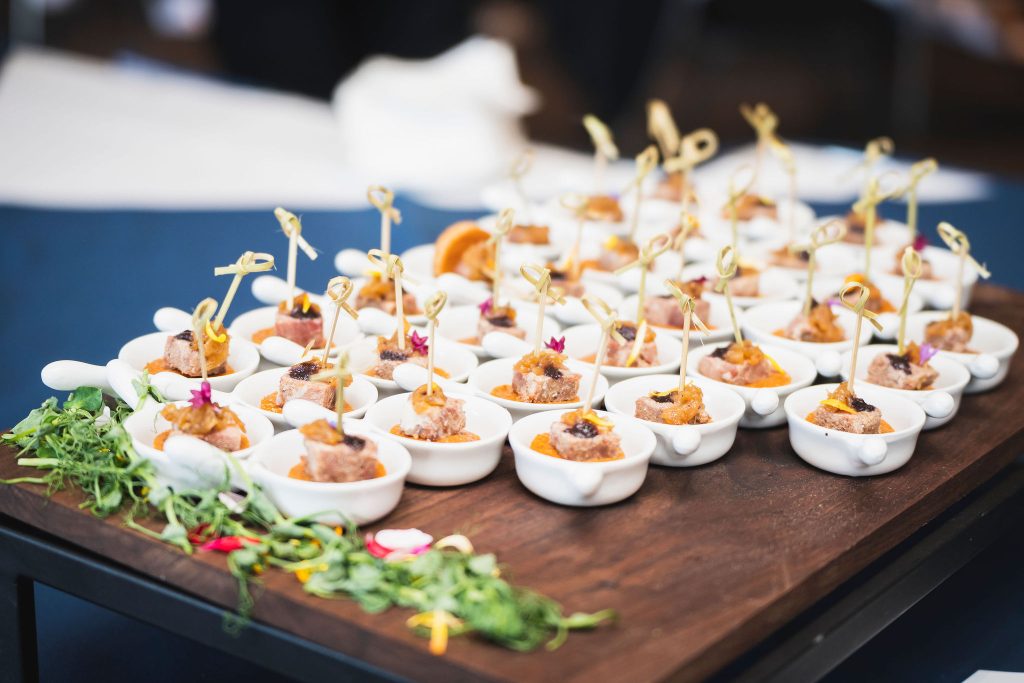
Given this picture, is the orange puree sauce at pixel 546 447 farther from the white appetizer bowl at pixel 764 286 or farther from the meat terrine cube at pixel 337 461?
the white appetizer bowl at pixel 764 286

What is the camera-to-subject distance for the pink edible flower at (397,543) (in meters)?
2.18

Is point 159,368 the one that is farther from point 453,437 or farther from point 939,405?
point 939,405

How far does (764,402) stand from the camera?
2.80 metres

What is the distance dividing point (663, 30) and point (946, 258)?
5420 mm

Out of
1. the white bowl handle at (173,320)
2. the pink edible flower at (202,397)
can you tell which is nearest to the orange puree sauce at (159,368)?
the white bowl handle at (173,320)

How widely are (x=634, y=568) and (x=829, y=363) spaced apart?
1059mm

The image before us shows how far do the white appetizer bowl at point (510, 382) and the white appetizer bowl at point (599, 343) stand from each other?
34 mm

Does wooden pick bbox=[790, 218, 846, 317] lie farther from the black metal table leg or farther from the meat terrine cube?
the black metal table leg

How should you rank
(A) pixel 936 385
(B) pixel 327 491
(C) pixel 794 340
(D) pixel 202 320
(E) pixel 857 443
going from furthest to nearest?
(C) pixel 794 340
(A) pixel 936 385
(E) pixel 857 443
(D) pixel 202 320
(B) pixel 327 491

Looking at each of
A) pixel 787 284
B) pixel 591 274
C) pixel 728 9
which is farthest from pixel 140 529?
pixel 728 9

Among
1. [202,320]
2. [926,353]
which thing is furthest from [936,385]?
[202,320]

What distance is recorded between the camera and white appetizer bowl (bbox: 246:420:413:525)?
2.22 meters

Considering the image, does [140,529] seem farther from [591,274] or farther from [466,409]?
[591,274]

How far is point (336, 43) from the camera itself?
9.84 meters
